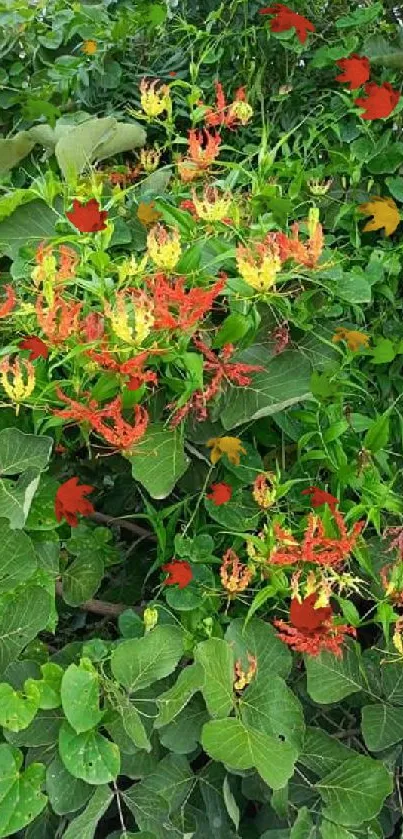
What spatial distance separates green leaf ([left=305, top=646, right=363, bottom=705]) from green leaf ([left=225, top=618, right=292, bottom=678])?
0.03 m

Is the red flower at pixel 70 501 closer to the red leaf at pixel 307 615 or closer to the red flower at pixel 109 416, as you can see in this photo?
the red flower at pixel 109 416

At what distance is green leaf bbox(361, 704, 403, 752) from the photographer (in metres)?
1.02

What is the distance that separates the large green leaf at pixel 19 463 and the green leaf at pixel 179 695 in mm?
240

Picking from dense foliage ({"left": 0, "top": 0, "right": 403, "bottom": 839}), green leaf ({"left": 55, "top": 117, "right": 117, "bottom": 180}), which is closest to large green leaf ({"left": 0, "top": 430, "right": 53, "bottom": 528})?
dense foliage ({"left": 0, "top": 0, "right": 403, "bottom": 839})

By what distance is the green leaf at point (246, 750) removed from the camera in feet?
2.94

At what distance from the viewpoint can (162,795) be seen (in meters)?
0.99

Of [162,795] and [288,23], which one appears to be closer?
[162,795]

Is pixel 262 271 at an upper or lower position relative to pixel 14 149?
upper

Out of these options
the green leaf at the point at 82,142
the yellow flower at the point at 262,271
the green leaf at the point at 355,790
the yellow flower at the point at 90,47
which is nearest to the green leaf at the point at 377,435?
the yellow flower at the point at 262,271

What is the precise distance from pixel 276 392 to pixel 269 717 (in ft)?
1.17

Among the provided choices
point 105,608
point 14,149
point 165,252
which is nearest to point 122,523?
point 105,608

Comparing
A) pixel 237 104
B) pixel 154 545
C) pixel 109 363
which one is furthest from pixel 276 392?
pixel 237 104

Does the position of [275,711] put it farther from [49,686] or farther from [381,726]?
[49,686]

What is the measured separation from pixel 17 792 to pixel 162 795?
0.18 meters
